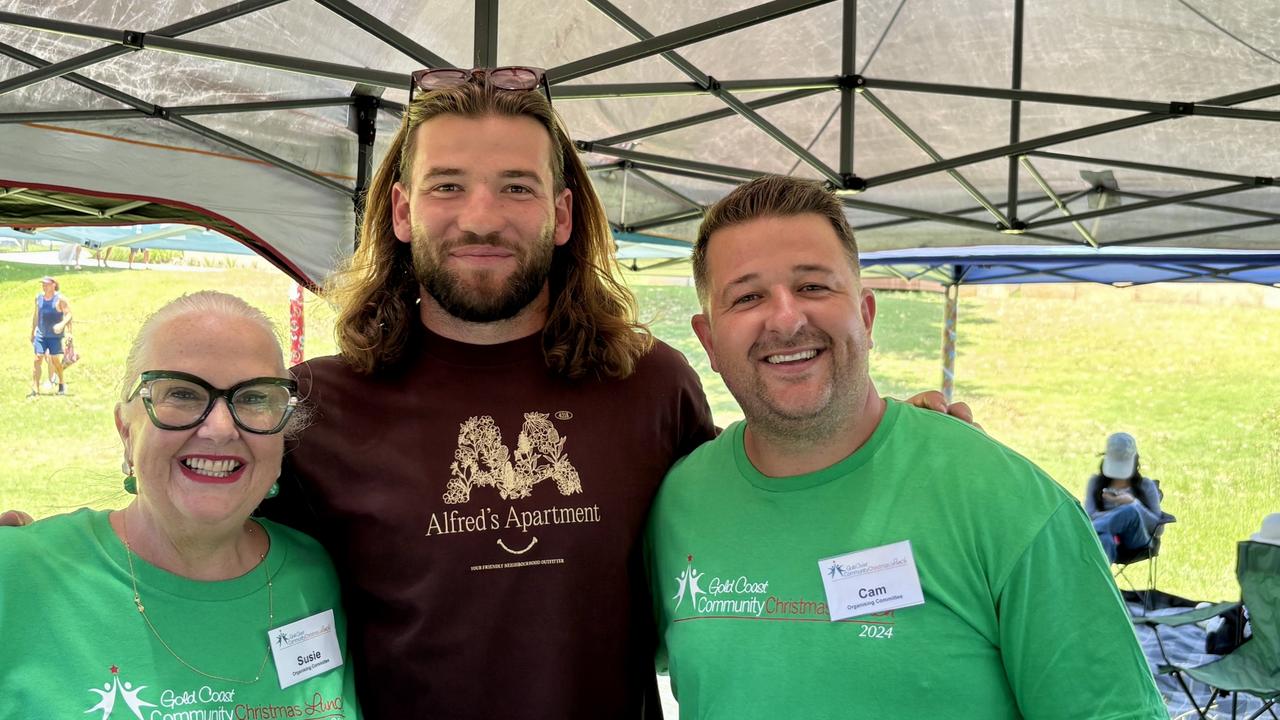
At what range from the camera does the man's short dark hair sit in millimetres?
1647

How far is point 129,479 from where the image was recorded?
1.61 metres

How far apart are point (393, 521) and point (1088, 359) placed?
19.7 meters

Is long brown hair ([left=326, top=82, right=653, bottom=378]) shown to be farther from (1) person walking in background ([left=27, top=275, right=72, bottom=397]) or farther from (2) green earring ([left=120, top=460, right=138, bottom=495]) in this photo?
(1) person walking in background ([left=27, top=275, right=72, bottom=397])

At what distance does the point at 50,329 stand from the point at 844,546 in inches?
671

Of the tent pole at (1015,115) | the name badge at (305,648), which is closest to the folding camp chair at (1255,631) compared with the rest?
the tent pole at (1015,115)

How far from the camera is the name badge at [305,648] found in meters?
1.57

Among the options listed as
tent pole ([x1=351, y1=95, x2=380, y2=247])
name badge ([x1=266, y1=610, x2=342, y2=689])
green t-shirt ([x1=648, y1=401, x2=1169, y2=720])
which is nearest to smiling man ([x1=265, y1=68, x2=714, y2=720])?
name badge ([x1=266, y1=610, x2=342, y2=689])

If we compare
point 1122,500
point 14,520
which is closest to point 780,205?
point 14,520

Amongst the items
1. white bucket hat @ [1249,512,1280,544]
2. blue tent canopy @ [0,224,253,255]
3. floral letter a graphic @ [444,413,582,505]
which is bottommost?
white bucket hat @ [1249,512,1280,544]

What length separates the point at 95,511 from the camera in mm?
1624

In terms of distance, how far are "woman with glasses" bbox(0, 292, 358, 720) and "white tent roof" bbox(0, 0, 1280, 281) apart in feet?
6.32

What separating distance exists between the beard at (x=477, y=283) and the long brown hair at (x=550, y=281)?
0.14 m

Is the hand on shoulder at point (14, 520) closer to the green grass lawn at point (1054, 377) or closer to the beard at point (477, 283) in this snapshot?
the beard at point (477, 283)

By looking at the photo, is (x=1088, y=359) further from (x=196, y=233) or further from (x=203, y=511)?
(x=203, y=511)
